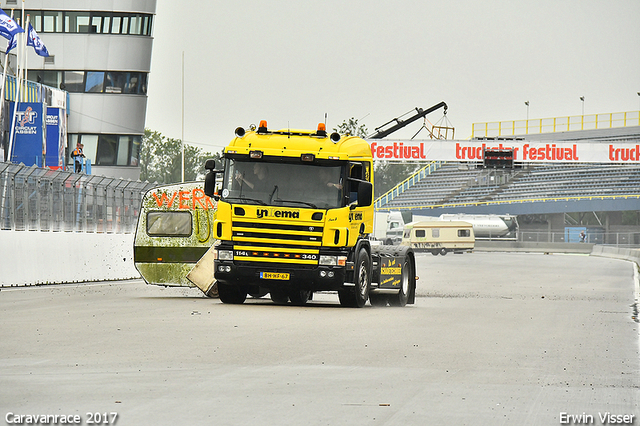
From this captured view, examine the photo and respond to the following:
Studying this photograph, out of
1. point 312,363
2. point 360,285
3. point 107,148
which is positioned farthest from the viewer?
point 107,148

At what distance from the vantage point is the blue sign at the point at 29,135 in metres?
46.1

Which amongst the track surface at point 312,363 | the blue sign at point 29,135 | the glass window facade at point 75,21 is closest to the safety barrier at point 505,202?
the glass window facade at point 75,21

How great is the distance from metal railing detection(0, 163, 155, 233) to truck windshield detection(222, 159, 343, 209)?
7.59m

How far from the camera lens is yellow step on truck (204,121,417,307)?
16.8 metres

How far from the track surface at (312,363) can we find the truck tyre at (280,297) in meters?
0.50

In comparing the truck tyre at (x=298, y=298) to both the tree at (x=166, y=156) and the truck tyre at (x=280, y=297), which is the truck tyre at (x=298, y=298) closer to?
the truck tyre at (x=280, y=297)

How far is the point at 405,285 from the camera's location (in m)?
19.6

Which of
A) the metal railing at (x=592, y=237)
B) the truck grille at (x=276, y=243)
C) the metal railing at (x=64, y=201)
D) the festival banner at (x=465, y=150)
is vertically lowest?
the truck grille at (x=276, y=243)

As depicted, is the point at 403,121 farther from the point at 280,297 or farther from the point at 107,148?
the point at 280,297

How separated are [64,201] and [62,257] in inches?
63.5

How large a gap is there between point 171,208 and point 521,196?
74.5 metres

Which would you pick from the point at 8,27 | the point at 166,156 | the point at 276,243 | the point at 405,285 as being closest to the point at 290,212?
the point at 276,243

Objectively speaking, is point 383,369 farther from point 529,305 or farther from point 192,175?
point 192,175

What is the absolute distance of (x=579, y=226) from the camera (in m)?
91.6
